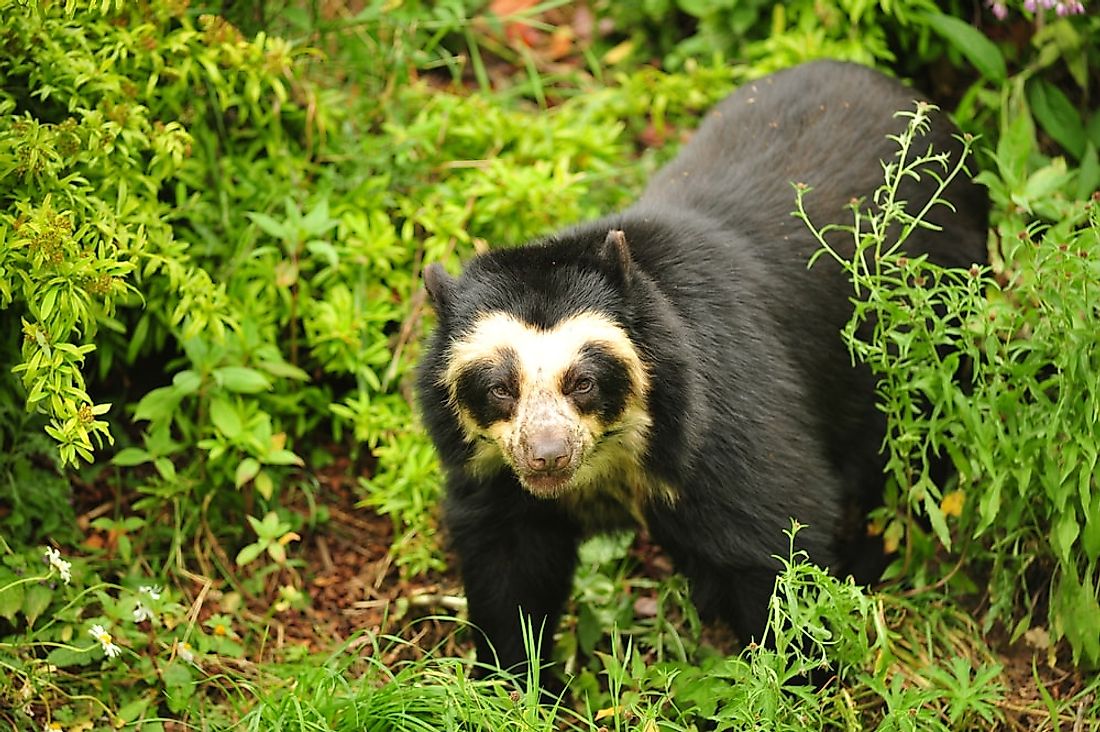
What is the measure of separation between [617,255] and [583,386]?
1.36 feet

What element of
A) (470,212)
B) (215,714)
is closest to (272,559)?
(215,714)

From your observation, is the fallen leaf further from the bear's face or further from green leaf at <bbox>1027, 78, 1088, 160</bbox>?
green leaf at <bbox>1027, 78, 1088, 160</bbox>

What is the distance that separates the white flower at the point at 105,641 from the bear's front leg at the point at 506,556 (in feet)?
3.80

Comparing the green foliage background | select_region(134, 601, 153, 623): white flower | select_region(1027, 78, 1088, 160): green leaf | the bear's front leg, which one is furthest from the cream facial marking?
select_region(1027, 78, 1088, 160): green leaf

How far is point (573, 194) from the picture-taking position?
251 inches

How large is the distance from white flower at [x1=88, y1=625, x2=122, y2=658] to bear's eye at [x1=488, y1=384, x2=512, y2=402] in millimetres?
1543

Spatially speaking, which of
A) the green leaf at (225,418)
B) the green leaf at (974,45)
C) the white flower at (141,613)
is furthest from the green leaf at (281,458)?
the green leaf at (974,45)

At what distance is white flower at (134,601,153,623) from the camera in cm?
495

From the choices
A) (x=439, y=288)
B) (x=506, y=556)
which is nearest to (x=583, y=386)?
(x=439, y=288)

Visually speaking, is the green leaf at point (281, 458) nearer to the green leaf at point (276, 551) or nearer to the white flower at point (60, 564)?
the green leaf at point (276, 551)

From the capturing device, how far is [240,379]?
18.1 ft

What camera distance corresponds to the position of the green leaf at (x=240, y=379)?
5.50 metres

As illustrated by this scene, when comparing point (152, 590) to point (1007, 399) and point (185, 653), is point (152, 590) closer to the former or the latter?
point (185, 653)

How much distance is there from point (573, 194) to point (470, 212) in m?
0.47
